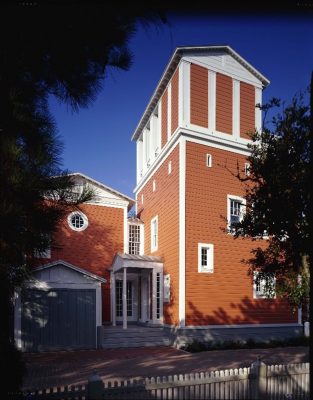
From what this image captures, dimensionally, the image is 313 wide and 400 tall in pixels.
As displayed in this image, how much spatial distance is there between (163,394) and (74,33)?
5.49m

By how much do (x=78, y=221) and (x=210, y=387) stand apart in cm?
1494

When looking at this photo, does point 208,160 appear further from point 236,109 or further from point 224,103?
point 236,109

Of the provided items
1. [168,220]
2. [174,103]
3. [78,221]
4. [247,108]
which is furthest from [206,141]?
[78,221]

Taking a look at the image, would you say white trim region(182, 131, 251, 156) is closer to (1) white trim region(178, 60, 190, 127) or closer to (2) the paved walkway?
(1) white trim region(178, 60, 190, 127)

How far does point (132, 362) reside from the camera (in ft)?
41.8

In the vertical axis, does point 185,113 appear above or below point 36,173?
above

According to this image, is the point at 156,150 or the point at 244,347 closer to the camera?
the point at 244,347

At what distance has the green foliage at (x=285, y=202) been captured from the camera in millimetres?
8648

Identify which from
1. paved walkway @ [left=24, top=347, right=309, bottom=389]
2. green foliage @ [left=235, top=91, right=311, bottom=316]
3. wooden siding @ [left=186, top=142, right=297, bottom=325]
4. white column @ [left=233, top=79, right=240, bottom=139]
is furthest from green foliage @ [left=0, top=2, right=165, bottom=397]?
white column @ [left=233, top=79, right=240, bottom=139]

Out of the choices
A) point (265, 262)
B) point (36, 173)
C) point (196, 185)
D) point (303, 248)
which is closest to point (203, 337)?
point (196, 185)

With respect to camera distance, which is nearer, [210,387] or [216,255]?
[210,387]

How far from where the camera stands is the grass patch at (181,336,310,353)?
15539mm

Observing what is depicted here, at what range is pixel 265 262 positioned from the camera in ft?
32.7

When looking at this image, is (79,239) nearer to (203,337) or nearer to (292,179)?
(203,337)
